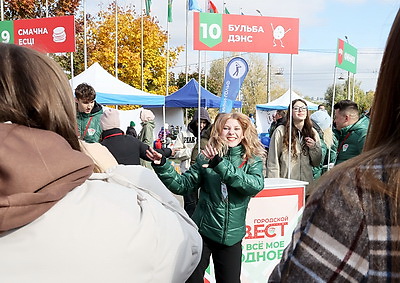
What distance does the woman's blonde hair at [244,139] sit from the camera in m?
3.61

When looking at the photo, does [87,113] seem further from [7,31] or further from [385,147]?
[385,147]

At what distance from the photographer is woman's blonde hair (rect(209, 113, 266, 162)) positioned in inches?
142

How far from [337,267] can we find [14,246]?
0.68 m

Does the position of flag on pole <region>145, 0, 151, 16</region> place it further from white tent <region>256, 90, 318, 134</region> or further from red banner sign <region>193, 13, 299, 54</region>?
red banner sign <region>193, 13, 299, 54</region>

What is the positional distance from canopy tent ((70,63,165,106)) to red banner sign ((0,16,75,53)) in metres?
3.32

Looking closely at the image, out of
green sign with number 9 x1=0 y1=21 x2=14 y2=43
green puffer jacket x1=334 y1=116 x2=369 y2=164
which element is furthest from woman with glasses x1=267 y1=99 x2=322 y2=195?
green sign with number 9 x1=0 y1=21 x2=14 y2=43

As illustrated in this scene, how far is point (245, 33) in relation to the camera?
17.2ft

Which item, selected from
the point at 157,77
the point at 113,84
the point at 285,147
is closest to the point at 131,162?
the point at 285,147

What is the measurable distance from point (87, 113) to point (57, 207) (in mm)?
4541

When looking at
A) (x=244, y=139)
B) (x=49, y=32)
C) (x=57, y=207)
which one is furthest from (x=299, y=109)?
(x=57, y=207)

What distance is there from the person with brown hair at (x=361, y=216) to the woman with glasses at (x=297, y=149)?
4.55 meters

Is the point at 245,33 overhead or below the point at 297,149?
overhead

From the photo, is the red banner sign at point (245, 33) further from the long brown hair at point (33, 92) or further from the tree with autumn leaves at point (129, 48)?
the tree with autumn leaves at point (129, 48)

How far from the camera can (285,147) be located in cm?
540
